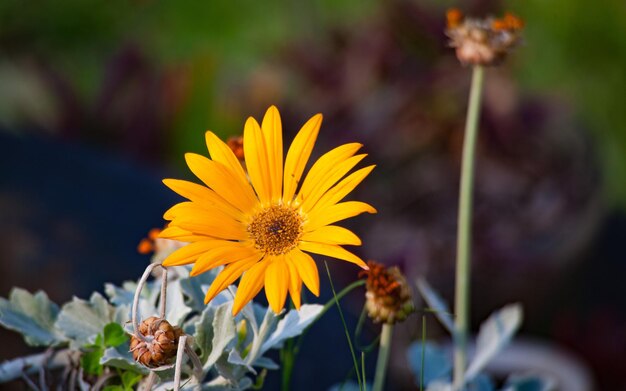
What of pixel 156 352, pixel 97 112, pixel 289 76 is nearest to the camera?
pixel 156 352

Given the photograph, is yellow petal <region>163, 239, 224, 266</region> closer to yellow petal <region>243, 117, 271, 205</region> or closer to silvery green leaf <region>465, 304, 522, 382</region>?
yellow petal <region>243, 117, 271, 205</region>

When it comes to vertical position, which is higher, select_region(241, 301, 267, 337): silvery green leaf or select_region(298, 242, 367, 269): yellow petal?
select_region(241, 301, 267, 337): silvery green leaf

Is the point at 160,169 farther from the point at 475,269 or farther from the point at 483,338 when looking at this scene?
the point at 483,338

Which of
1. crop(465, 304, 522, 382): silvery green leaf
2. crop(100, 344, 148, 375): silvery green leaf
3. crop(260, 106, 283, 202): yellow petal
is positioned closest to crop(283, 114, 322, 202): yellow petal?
crop(260, 106, 283, 202): yellow petal

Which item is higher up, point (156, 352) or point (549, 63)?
point (549, 63)

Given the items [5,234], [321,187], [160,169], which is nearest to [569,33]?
[160,169]

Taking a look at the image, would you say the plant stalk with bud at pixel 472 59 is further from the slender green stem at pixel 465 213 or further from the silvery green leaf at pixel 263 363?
the silvery green leaf at pixel 263 363
